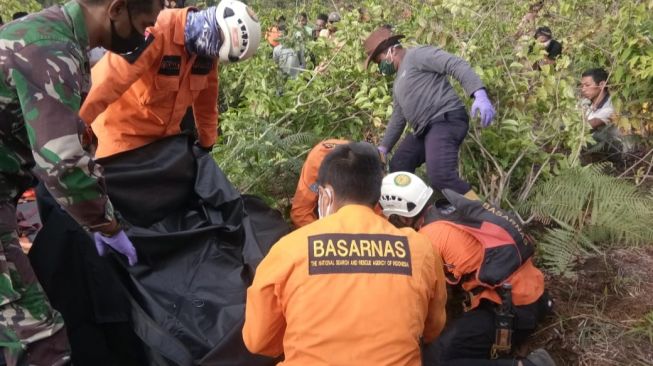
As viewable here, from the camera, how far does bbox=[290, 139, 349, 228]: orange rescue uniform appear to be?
11.6ft

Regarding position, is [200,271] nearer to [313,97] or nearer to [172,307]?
[172,307]

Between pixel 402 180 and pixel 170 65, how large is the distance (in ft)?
4.66

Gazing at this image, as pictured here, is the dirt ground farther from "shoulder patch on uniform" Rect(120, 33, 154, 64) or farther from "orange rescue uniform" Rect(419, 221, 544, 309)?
"shoulder patch on uniform" Rect(120, 33, 154, 64)

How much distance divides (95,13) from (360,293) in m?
1.23

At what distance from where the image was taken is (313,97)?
4.63 metres

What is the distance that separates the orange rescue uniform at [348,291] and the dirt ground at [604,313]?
153cm

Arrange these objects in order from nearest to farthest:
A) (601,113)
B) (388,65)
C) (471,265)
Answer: (471,265), (388,65), (601,113)

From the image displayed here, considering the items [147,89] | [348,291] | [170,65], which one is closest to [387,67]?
[170,65]

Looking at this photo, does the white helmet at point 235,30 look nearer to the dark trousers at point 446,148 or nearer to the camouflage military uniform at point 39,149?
the camouflage military uniform at point 39,149

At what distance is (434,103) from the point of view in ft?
12.9

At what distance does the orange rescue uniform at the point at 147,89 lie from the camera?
8.96ft

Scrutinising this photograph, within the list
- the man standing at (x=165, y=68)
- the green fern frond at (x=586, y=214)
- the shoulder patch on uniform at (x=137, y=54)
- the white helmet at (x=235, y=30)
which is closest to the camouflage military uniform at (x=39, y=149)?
the shoulder patch on uniform at (x=137, y=54)

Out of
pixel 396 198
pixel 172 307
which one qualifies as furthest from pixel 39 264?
pixel 396 198

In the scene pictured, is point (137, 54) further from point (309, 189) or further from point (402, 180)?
point (402, 180)
